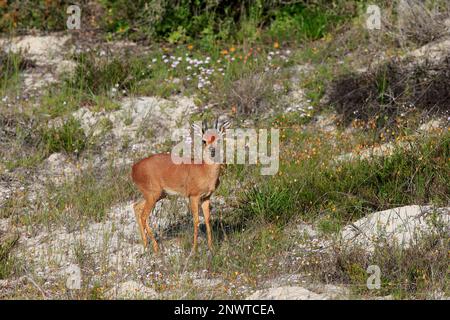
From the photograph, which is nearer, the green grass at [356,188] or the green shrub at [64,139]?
the green grass at [356,188]

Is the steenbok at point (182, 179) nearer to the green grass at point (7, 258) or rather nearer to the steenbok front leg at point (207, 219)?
the steenbok front leg at point (207, 219)

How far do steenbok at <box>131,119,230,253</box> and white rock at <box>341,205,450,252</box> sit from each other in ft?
4.41

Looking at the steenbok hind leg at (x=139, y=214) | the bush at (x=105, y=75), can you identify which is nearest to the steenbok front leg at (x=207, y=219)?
the steenbok hind leg at (x=139, y=214)

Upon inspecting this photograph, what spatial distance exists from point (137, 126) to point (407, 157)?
3.59m

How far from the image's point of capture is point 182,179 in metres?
9.26

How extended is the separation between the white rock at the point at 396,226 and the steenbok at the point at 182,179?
1346mm

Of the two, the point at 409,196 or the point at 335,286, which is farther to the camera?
the point at 409,196

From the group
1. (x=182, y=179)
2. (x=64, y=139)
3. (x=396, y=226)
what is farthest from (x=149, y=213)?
(x=64, y=139)

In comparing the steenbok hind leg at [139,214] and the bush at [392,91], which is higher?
the bush at [392,91]

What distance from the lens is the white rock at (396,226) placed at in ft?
30.3

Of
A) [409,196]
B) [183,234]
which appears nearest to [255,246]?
→ [183,234]

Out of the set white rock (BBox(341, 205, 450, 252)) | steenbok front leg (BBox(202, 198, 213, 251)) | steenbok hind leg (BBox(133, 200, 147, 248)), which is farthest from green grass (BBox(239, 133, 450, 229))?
Answer: steenbok hind leg (BBox(133, 200, 147, 248))

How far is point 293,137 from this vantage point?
11.9 metres

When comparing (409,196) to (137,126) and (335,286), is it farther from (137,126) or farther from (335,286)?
(137,126)
